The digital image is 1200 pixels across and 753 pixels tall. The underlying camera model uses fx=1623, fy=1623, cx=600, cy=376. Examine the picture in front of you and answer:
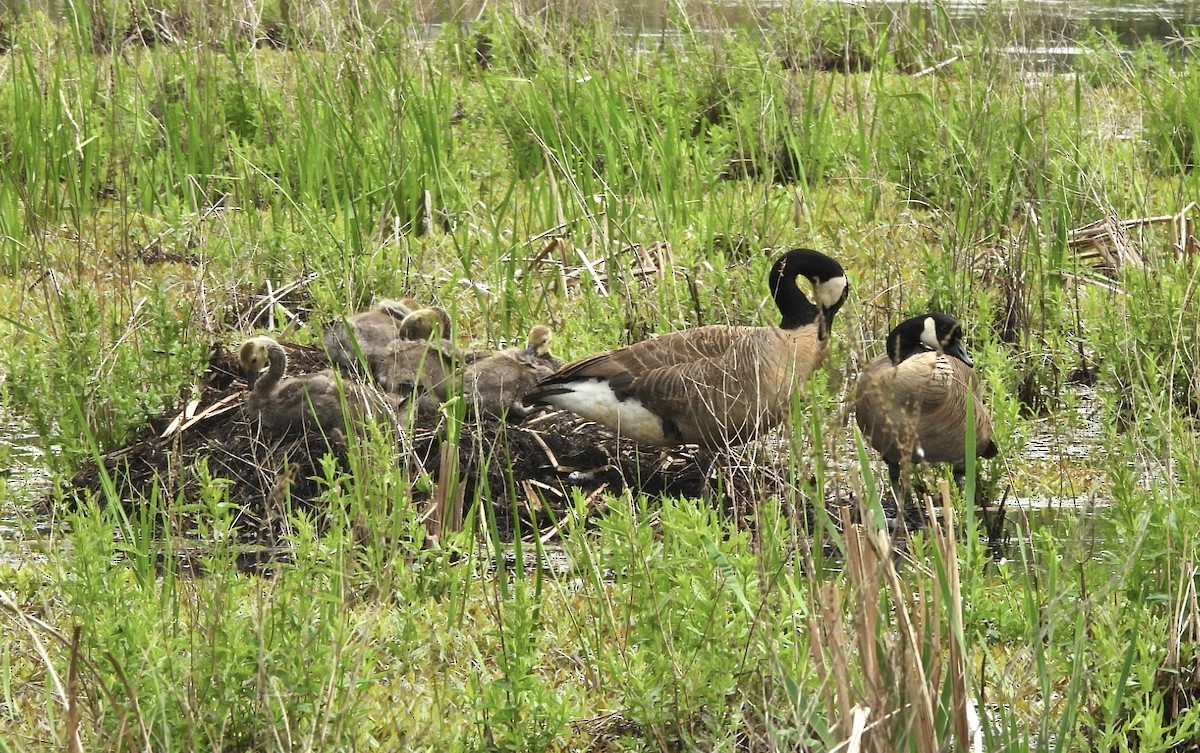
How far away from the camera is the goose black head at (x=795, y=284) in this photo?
241 inches

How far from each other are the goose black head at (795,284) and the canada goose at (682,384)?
0.27 meters

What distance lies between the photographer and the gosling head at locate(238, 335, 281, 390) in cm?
577

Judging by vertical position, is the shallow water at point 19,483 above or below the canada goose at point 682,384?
below

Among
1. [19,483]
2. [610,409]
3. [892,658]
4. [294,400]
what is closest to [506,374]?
[610,409]

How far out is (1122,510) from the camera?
3.59 m

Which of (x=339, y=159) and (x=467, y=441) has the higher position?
(x=339, y=159)

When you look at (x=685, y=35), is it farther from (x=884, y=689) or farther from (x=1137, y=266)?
(x=884, y=689)

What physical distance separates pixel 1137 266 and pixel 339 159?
367cm

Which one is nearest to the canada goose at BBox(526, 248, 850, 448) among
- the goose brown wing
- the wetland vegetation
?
the goose brown wing

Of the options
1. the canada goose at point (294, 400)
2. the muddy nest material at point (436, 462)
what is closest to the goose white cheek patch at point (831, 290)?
the muddy nest material at point (436, 462)

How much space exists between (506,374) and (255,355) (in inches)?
35.5

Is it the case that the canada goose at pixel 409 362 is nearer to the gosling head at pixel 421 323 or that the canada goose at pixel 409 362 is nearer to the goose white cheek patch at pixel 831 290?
the gosling head at pixel 421 323

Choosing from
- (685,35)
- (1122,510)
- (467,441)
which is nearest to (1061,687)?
(1122,510)

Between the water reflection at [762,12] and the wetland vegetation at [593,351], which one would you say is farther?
the water reflection at [762,12]
